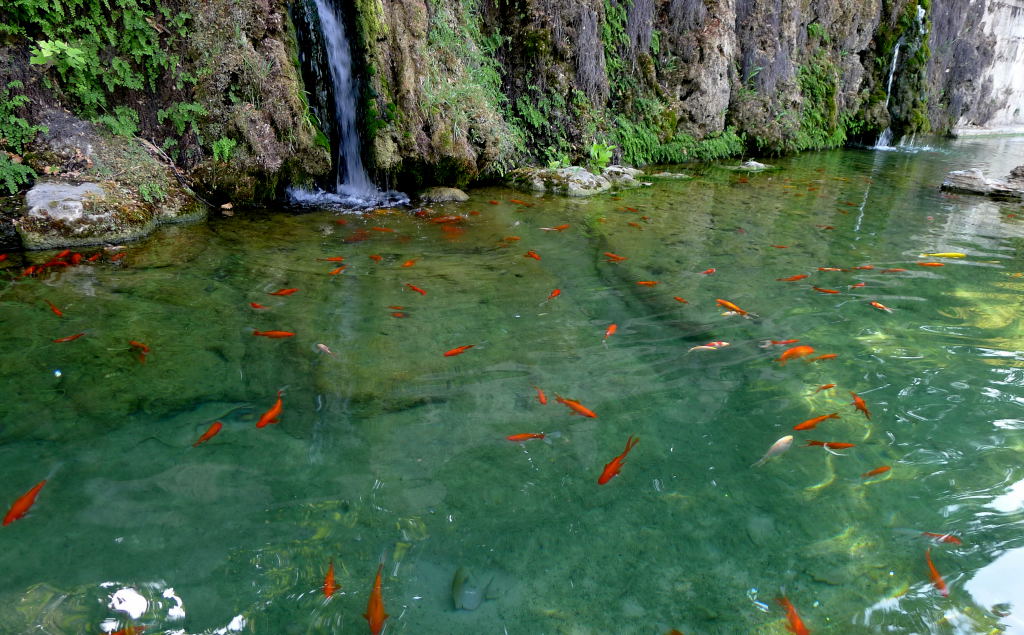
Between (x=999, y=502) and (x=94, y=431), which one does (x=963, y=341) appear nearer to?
(x=999, y=502)

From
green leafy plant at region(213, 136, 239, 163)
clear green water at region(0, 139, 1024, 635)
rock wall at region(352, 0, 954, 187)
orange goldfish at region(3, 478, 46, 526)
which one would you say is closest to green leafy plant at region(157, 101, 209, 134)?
green leafy plant at region(213, 136, 239, 163)

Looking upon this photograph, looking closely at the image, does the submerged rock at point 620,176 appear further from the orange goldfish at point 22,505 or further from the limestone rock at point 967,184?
the orange goldfish at point 22,505

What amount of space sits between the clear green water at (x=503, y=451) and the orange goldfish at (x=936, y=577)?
27 mm

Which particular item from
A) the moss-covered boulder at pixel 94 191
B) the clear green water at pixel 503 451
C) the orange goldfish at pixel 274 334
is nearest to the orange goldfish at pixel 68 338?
the clear green water at pixel 503 451

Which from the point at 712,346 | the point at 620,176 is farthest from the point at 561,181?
the point at 712,346

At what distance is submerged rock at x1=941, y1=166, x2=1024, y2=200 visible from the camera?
9047 mm

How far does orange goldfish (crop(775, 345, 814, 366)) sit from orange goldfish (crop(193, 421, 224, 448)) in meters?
3.01

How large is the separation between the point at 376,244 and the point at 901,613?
15.9 ft

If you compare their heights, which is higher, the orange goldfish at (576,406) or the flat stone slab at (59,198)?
the flat stone slab at (59,198)

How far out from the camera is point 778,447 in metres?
2.47

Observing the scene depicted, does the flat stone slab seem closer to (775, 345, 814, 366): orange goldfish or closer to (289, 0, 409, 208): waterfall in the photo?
(289, 0, 409, 208): waterfall

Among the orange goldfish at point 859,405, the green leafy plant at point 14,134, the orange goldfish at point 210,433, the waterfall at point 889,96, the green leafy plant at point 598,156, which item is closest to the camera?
the orange goldfish at point 210,433

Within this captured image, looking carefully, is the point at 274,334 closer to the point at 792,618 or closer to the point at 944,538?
the point at 792,618

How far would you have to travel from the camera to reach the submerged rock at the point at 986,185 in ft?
29.7
